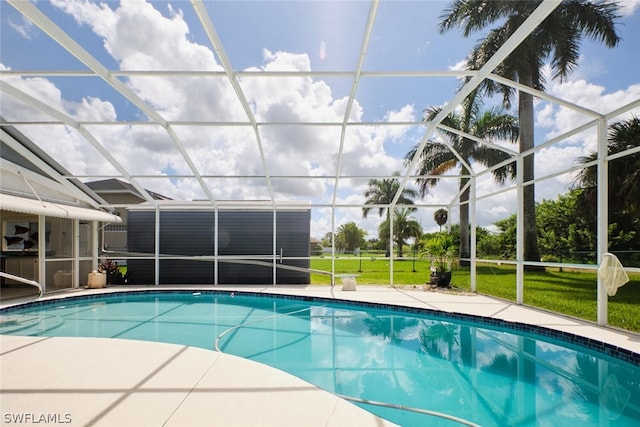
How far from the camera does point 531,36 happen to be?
12734 mm

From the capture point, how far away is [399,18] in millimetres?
5992

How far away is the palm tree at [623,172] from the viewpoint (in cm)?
1048

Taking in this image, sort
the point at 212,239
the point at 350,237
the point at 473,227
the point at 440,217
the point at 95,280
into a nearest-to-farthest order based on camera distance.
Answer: the point at 473,227 < the point at 95,280 < the point at 212,239 < the point at 440,217 < the point at 350,237

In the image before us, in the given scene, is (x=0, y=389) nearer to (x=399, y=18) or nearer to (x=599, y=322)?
(x=399, y=18)

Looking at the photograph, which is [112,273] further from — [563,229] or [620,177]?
[563,229]

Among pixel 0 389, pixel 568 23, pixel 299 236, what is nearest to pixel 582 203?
pixel 568 23

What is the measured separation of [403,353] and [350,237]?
77.3 feet

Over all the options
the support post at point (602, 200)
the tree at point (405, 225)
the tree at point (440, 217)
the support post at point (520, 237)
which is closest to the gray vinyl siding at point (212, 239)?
the support post at point (520, 237)

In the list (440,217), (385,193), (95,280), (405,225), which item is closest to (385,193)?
(385,193)

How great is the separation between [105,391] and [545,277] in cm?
1566

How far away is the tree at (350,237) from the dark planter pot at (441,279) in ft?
56.1

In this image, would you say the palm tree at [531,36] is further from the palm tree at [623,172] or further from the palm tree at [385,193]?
the palm tree at [385,193]

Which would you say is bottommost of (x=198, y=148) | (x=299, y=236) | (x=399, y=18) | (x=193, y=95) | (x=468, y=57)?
(x=299, y=236)

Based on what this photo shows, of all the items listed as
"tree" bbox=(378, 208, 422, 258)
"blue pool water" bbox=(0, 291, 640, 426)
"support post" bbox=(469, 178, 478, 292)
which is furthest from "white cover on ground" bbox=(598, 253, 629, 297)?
"tree" bbox=(378, 208, 422, 258)
